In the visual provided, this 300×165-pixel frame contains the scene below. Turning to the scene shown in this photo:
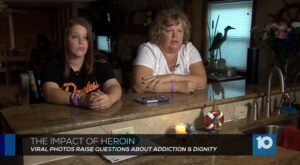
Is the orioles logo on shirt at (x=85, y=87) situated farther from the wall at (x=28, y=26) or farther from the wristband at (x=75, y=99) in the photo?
the wall at (x=28, y=26)

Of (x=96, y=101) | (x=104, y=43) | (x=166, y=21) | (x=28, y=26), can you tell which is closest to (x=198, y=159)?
(x=96, y=101)

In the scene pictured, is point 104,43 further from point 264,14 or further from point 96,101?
point 96,101

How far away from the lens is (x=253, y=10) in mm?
3436

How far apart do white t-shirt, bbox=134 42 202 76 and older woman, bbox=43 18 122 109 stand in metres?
0.28

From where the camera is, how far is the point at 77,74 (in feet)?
4.85

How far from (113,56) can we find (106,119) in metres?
5.37

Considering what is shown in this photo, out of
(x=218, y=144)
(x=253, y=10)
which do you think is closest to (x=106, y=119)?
(x=218, y=144)

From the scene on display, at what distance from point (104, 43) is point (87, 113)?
612 cm

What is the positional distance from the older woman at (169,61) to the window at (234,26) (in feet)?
6.81

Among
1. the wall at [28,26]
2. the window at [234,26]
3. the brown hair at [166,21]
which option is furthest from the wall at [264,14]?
the wall at [28,26]

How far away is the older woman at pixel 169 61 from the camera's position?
5.47 ft

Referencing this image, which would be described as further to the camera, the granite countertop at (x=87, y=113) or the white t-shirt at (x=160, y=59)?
the white t-shirt at (x=160, y=59)

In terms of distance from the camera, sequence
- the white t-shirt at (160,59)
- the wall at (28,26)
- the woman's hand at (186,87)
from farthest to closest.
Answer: the wall at (28,26) < the white t-shirt at (160,59) < the woman's hand at (186,87)

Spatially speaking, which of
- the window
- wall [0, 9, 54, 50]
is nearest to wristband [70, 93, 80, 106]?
the window
